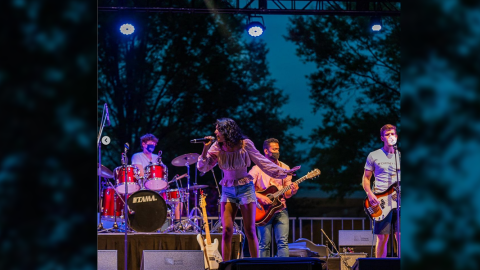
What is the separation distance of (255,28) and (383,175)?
16.5 ft

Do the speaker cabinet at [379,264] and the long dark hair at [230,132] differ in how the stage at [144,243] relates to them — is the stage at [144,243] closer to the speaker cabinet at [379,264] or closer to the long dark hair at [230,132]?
the long dark hair at [230,132]

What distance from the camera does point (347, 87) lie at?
60.8 ft

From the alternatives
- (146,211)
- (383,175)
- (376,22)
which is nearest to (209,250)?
(146,211)

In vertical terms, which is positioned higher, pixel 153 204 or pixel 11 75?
pixel 11 75

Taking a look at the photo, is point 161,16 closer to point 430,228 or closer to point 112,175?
point 112,175

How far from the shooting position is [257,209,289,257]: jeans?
7824 mm

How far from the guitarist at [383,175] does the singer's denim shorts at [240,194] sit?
171 cm

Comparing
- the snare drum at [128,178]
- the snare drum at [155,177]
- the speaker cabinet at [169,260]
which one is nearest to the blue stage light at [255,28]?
the snare drum at [155,177]

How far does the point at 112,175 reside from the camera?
9227 mm

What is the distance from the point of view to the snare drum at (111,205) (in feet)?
30.2

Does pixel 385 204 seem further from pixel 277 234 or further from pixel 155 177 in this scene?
pixel 155 177

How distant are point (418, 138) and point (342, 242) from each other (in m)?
8.19

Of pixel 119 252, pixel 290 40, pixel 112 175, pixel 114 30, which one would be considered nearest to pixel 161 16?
pixel 114 30

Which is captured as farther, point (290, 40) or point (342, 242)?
point (290, 40)
